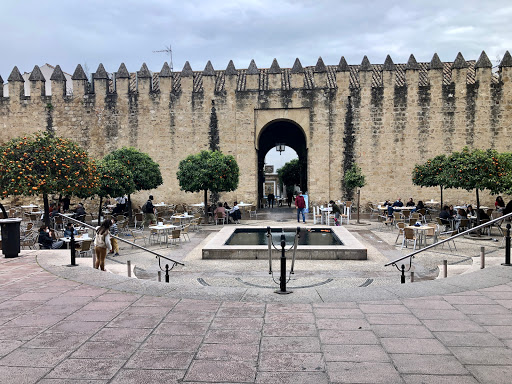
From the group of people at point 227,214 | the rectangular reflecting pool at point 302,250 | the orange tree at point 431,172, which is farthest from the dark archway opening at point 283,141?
the rectangular reflecting pool at point 302,250

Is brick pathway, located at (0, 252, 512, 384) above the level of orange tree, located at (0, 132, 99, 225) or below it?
below

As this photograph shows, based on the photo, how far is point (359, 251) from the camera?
10.1m

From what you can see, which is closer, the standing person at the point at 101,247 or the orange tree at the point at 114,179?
the standing person at the point at 101,247

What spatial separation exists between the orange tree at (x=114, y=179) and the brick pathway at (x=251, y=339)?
384 inches

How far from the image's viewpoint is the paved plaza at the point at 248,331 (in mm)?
3238

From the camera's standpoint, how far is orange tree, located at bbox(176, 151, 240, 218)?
55.7 feet

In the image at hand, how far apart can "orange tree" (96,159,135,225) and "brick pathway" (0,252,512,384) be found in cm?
976

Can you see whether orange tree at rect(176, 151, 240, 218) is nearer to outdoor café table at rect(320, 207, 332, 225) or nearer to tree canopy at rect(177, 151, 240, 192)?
tree canopy at rect(177, 151, 240, 192)

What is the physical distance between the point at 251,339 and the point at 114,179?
41.2ft

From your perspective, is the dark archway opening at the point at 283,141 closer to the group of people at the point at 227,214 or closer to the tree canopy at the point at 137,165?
the group of people at the point at 227,214

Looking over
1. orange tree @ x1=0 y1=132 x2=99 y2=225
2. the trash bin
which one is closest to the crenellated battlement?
orange tree @ x1=0 y1=132 x2=99 y2=225

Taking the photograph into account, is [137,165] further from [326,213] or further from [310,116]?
[310,116]

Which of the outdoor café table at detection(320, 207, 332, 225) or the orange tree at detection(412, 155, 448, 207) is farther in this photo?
the outdoor café table at detection(320, 207, 332, 225)

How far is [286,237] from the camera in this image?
41.9 feet
